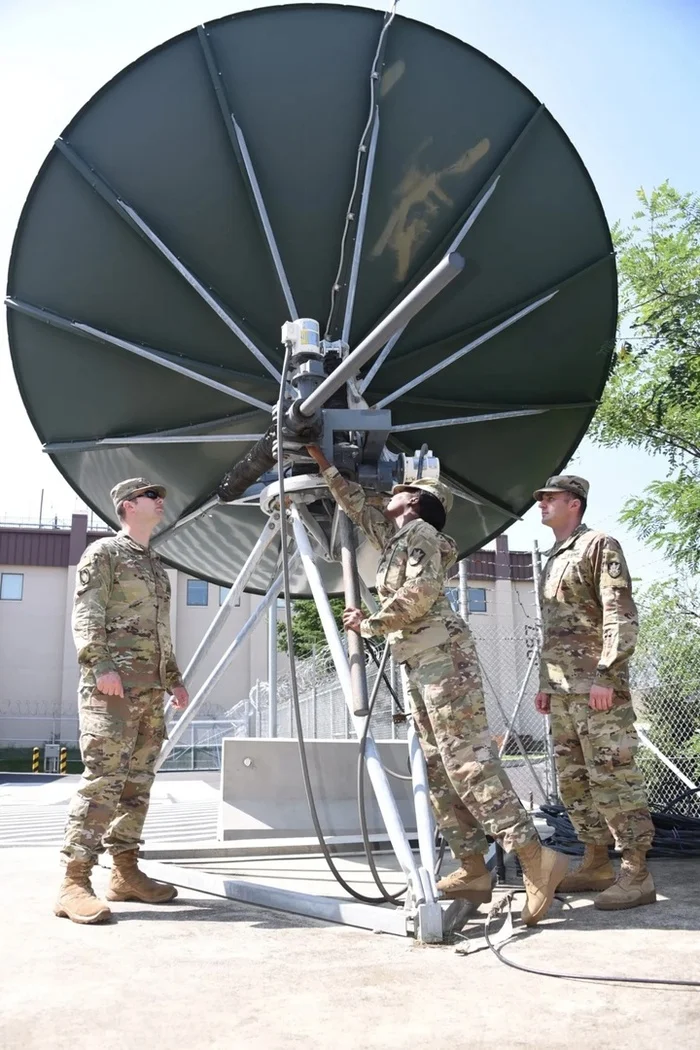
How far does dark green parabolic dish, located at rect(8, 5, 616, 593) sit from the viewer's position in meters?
5.72

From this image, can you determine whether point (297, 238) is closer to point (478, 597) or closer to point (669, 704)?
point (669, 704)

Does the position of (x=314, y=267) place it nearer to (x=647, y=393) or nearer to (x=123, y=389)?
(x=123, y=389)

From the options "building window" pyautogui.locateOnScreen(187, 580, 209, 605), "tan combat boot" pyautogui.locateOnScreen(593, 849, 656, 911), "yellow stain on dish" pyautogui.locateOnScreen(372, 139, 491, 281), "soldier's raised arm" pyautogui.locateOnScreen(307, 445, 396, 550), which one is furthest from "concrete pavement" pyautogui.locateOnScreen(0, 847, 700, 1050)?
"building window" pyautogui.locateOnScreen(187, 580, 209, 605)

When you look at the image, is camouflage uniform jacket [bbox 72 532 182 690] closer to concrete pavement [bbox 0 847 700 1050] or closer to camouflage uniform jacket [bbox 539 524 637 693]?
concrete pavement [bbox 0 847 700 1050]

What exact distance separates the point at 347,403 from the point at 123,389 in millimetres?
2152

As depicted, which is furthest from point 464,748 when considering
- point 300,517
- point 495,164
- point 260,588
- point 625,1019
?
point 260,588

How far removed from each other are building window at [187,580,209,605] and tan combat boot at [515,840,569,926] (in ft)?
113

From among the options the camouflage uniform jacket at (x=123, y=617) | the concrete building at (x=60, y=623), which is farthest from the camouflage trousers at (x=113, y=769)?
the concrete building at (x=60, y=623)

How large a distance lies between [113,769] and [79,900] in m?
0.63

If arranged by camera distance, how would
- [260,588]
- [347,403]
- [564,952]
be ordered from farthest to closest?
[260,588], [347,403], [564,952]

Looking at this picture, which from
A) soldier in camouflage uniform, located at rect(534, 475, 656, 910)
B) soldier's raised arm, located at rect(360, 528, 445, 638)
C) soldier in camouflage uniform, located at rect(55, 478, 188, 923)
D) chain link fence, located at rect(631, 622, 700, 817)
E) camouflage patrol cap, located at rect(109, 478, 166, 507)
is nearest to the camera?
soldier's raised arm, located at rect(360, 528, 445, 638)

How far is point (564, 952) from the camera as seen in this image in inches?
133

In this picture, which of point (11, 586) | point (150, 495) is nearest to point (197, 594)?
point (11, 586)

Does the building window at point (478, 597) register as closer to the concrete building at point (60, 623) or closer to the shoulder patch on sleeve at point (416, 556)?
the concrete building at point (60, 623)
